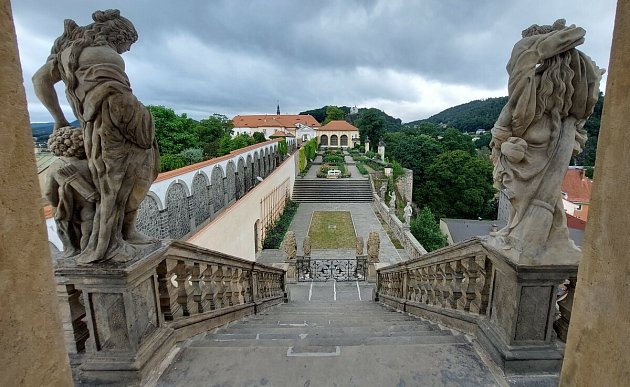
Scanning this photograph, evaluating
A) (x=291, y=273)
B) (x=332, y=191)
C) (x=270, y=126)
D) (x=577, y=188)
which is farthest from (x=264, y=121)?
(x=291, y=273)

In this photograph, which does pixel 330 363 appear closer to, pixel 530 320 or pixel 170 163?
pixel 530 320

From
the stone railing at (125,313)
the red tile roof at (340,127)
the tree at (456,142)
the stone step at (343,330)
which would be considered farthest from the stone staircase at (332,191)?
the red tile roof at (340,127)

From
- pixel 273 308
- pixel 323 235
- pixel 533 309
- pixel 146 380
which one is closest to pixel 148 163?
pixel 146 380

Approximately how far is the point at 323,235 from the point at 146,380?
1518cm

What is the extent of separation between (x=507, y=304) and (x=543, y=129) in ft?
3.81

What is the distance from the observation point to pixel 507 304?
217 cm

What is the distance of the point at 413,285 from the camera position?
191 inches

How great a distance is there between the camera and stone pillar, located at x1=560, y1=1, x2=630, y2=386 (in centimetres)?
104

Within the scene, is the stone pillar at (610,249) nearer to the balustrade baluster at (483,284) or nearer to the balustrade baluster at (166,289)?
the balustrade baluster at (483,284)

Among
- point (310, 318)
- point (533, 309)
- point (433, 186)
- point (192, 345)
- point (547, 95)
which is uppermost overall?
point (547, 95)

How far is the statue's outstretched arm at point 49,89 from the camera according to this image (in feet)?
6.05

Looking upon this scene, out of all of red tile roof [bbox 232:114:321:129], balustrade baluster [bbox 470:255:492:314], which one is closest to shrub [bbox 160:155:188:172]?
balustrade baluster [bbox 470:255:492:314]

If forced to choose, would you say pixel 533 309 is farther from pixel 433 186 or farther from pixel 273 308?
pixel 433 186

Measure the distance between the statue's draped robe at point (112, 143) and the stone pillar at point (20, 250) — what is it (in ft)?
2.57
